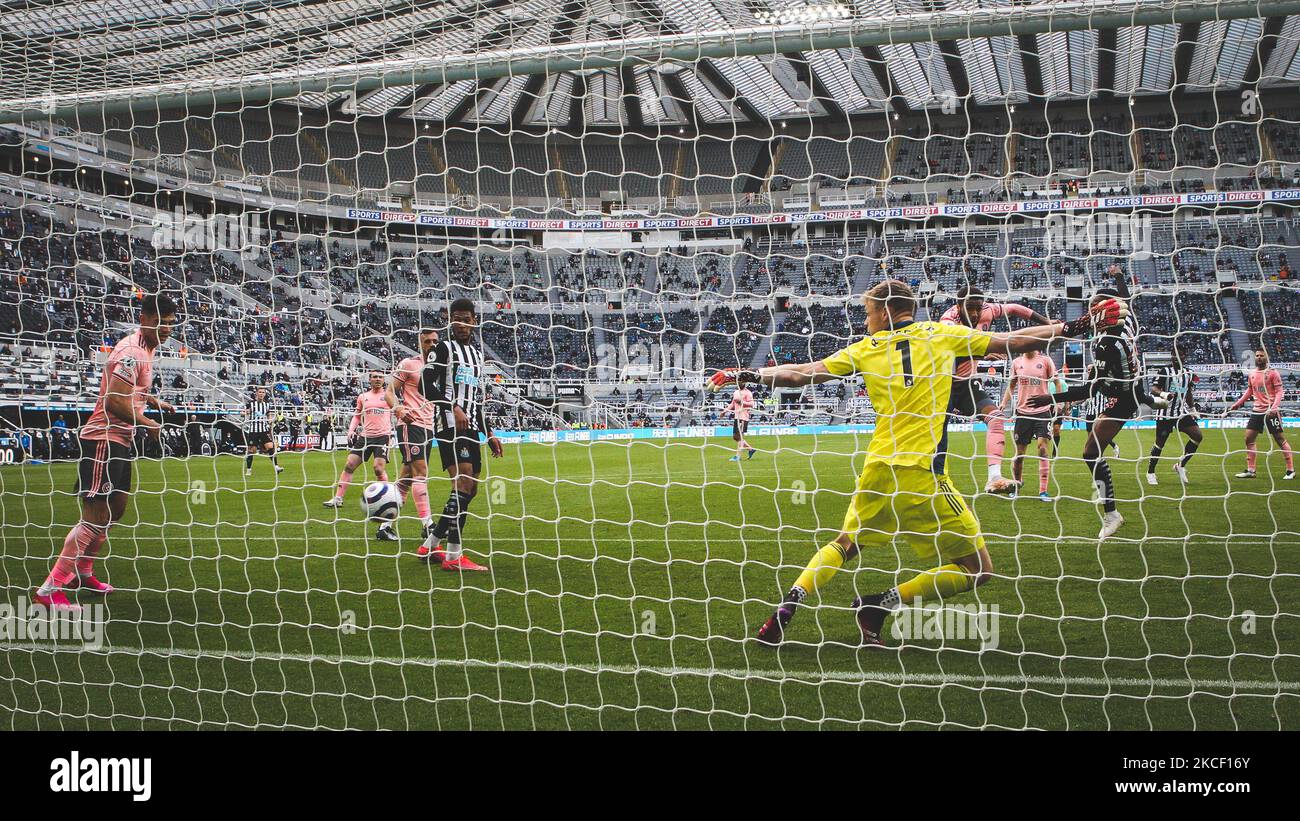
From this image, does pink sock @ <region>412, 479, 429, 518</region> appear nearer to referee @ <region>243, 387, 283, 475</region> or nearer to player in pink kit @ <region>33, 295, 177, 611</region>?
player in pink kit @ <region>33, 295, 177, 611</region>

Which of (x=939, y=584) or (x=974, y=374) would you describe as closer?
(x=939, y=584)

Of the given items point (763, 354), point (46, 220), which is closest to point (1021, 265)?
point (763, 354)

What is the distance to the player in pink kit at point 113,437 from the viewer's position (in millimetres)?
5121

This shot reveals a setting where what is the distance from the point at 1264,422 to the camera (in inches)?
436

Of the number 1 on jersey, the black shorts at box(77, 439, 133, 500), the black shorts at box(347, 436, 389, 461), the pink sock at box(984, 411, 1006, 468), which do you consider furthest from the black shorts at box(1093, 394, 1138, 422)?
the black shorts at box(347, 436, 389, 461)

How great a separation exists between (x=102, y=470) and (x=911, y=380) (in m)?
4.58

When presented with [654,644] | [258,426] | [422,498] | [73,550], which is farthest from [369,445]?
[258,426]

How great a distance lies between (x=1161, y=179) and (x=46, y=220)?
36329mm

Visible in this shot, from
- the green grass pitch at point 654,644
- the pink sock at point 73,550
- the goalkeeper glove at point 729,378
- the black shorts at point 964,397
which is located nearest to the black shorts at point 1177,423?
the green grass pitch at point 654,644

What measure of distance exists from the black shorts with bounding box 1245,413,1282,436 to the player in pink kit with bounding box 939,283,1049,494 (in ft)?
11.9

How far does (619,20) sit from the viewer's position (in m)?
4.05

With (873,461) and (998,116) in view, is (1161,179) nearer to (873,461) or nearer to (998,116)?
(998,116)

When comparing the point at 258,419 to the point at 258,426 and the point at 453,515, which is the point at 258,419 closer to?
the point at 258,426

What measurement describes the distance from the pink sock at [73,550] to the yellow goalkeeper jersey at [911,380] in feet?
14.5
